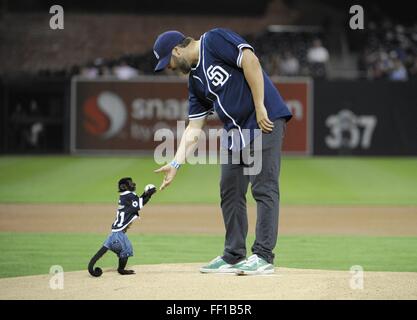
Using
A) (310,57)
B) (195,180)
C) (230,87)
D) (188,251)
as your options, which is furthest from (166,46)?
(310,57)

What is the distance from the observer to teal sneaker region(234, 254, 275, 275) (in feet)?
24.6

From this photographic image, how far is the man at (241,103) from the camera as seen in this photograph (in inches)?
293

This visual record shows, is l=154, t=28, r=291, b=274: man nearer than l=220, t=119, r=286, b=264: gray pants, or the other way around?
l=154, t=28, r=291, b=274: man

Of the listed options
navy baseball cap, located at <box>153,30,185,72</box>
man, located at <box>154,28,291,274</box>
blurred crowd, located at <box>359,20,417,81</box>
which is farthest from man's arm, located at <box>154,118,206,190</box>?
blurred crowd, located at <box>359,20,417,81</box>

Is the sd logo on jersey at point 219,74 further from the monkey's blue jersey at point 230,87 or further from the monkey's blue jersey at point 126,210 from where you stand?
the monkey's blue jersey at point 126,210

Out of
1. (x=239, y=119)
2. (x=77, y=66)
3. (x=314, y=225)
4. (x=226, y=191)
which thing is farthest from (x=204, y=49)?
(x=77, y=66)

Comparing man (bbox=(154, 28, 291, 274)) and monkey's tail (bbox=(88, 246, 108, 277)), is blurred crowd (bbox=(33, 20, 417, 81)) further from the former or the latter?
monkey's tail (bbox=(88, 246, 108, 277))

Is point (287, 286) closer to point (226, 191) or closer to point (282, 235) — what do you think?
point (226, 191)

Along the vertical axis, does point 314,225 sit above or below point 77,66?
below

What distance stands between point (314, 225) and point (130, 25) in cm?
1812

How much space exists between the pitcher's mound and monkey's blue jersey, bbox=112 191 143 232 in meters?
0.42

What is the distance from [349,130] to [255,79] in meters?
16.9

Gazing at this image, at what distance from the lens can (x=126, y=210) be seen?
758cm

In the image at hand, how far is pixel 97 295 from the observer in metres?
6.63
